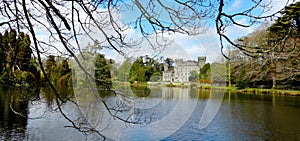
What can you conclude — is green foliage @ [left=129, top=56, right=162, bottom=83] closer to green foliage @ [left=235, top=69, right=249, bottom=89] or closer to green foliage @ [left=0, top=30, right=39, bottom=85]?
green foliage @ [left=0, top=30, right=39, bottom=85]

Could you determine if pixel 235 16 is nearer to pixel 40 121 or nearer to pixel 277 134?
pixel 277 134

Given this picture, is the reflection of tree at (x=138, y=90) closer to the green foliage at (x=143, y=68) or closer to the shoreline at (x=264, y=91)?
the green foliage at (x=143, y=68)

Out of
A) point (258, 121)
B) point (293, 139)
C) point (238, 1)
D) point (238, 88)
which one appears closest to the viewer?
point (238, 1)

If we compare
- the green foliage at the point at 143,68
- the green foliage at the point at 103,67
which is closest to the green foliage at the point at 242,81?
the green foliage at the point at 143,68

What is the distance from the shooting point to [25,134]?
652 centimetres

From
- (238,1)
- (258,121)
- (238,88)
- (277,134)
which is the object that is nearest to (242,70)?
(238,88)

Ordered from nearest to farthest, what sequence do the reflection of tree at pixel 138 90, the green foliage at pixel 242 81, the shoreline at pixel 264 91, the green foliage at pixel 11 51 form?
the green foliage at pixel 11 51, the reflection of tree at pixel 138 90, the shoreline at pixel 264 91, the green foliage at pixel 242 81

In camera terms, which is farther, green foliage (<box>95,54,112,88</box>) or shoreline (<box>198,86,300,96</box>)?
shoreline (<box>198,86,300,96</box>)

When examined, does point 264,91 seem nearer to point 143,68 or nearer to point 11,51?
point 143,68

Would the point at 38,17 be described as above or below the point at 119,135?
above

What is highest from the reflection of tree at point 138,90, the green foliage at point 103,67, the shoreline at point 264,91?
the green foliage at point 103,67

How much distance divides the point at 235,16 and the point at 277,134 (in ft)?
22.2

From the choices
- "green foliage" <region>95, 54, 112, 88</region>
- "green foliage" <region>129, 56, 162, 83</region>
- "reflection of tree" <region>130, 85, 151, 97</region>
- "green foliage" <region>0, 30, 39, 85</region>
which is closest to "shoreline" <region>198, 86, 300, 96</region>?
"reflection of tree" <region>130, 85, 151, 97</region>

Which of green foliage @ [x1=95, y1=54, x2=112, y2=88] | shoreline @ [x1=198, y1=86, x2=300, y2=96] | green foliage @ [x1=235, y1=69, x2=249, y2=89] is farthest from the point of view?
green foliage @ [x1=235, y1=69, x2=249, y2=89]
